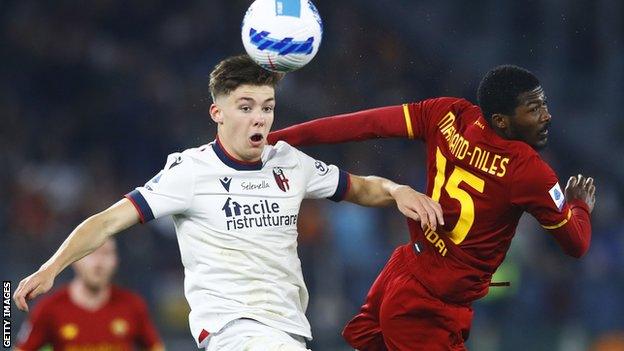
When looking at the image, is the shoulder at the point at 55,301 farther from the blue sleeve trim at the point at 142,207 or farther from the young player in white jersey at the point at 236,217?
the blue sleeve trim at the point at 142,207

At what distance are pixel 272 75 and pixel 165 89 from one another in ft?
Answer: 30.1

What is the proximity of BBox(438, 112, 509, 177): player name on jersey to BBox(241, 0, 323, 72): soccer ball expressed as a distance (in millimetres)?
762

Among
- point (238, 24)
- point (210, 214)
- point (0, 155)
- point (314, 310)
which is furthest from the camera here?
point (238, 24)

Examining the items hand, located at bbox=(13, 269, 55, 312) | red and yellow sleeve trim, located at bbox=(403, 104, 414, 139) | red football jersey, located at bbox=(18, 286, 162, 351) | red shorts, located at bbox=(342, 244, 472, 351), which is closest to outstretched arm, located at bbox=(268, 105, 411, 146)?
red and yellow sleeve trim, located at bbox=(403, 104, 414, 139)

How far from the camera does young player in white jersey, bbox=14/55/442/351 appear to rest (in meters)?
5.80

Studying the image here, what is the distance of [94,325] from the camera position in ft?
28.7

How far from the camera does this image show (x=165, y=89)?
49.4ft

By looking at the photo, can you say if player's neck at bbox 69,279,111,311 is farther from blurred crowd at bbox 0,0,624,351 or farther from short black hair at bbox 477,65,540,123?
short black hair at bbox 477,65,540,123

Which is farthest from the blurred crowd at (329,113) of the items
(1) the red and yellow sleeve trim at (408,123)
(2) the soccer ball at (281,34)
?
(2) the soccer ball at (281,34)

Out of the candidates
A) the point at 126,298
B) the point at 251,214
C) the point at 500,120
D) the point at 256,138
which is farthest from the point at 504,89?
the point at 126,298

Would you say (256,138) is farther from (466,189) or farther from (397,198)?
(466,189)

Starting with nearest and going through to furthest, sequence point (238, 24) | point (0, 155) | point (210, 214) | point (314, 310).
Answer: point (210, 214)
point (314, 310)
point (0, 155)
point (238, 24)

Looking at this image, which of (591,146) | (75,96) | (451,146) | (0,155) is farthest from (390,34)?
(451,146)

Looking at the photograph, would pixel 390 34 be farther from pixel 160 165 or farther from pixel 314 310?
pixel 314 310
